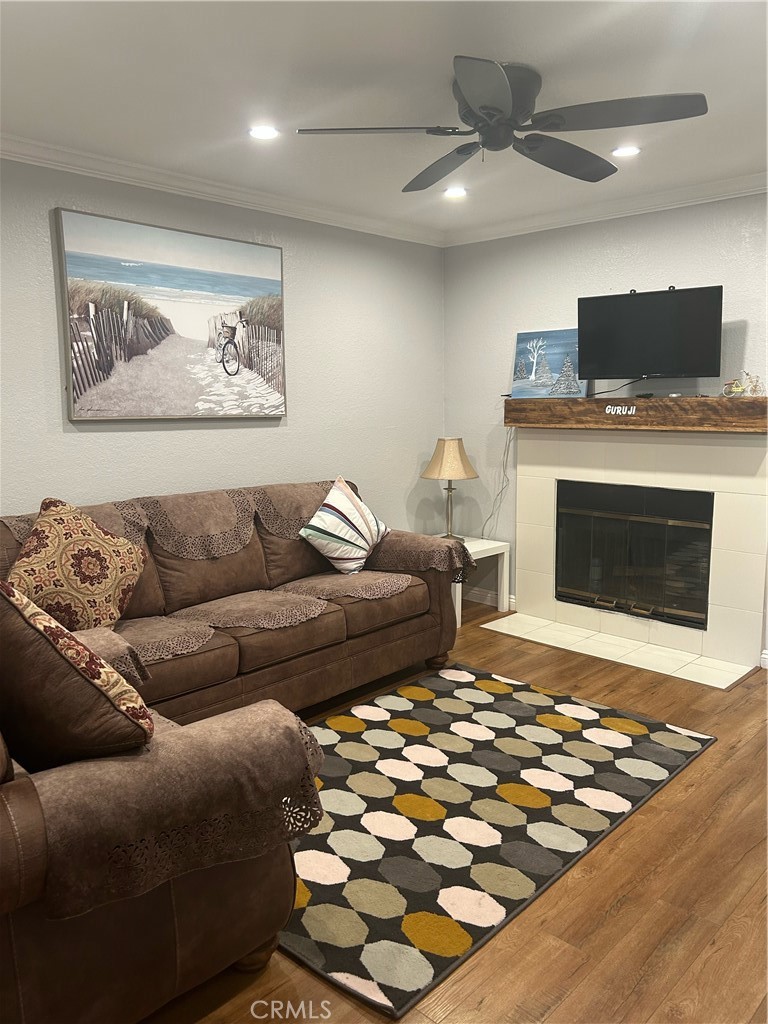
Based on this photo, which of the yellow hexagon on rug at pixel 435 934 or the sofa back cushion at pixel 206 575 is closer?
the yellow hexagon on rug at pixel 435 934

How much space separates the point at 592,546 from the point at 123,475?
281cm

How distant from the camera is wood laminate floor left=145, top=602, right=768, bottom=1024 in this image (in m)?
1.90

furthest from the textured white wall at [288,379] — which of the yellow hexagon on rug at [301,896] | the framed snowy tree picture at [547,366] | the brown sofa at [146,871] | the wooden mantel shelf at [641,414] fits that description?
the yellow hexagon on rug at [301,896]

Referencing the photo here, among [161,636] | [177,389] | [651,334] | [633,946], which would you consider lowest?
[633,946]

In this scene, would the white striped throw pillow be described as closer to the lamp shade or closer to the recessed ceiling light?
the lamp shade

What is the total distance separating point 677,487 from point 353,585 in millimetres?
1936

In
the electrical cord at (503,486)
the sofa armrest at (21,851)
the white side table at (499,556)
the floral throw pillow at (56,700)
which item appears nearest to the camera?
the sofa armrest at (21,851)

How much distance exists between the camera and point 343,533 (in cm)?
420

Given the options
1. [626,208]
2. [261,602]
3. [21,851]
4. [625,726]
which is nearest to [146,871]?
[21,851]

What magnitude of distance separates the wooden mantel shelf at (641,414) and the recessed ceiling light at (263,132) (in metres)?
2.34

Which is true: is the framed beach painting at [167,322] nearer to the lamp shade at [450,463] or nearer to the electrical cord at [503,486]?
the lamp shade at [450,463]

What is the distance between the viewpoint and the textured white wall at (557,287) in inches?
161

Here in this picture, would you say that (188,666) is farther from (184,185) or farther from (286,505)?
(184,185)

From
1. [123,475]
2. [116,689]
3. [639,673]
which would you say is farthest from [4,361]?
[639,673]
